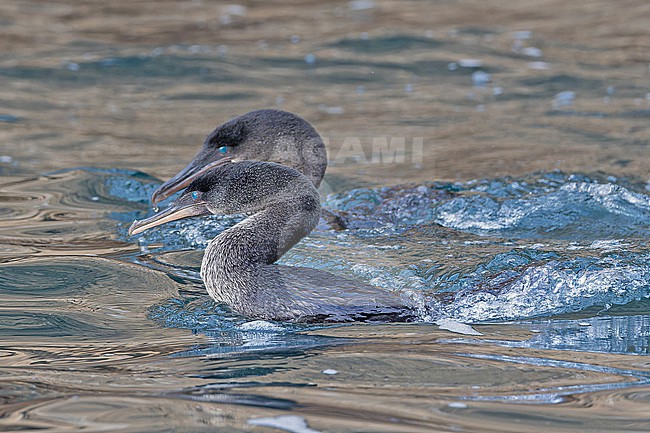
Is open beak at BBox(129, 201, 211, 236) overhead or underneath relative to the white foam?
overhead

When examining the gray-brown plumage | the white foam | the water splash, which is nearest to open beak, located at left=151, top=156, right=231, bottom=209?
the gray-brown plumage

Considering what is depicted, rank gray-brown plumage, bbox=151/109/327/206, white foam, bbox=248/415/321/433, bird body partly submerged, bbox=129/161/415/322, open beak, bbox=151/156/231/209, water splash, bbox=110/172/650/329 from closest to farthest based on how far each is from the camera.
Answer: white foam, bbox=248/415/321/433
bird body partly submerged, bbox=129/161/415/322
water splash, bbox=110/172/650/329
open beak, bbox=151/156/231/209
gray-brown plumage, bbox=151/109/327/206

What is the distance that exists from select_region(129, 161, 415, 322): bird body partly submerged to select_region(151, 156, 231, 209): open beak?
1.12 meters

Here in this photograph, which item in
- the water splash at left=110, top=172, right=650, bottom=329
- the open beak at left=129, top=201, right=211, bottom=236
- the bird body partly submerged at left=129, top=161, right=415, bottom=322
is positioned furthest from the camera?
the open beak at left=129, top=201, right=211, bottom=236

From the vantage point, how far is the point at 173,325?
16.0ft

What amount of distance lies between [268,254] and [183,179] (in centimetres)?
177

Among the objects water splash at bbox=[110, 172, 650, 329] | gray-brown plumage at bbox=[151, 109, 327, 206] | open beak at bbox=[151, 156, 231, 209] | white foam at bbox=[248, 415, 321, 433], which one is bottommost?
water splash at bbox=[110, 172, 650, 329]

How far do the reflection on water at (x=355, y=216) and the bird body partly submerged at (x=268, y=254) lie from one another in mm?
133

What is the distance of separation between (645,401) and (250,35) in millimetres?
9383

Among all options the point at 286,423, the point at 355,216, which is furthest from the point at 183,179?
the point at 286,423

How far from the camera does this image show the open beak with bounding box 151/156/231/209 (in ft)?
21.0

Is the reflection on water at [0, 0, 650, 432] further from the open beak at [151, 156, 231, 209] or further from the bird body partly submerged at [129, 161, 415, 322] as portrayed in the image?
the open beak at [151, 156, 231, 209]

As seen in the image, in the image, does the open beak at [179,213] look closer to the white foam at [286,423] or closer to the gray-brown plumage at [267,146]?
the gray-brown plumage at [267,146]

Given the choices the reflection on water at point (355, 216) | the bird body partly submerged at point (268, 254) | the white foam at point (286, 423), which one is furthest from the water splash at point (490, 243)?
the white foam at point (286, 423)
